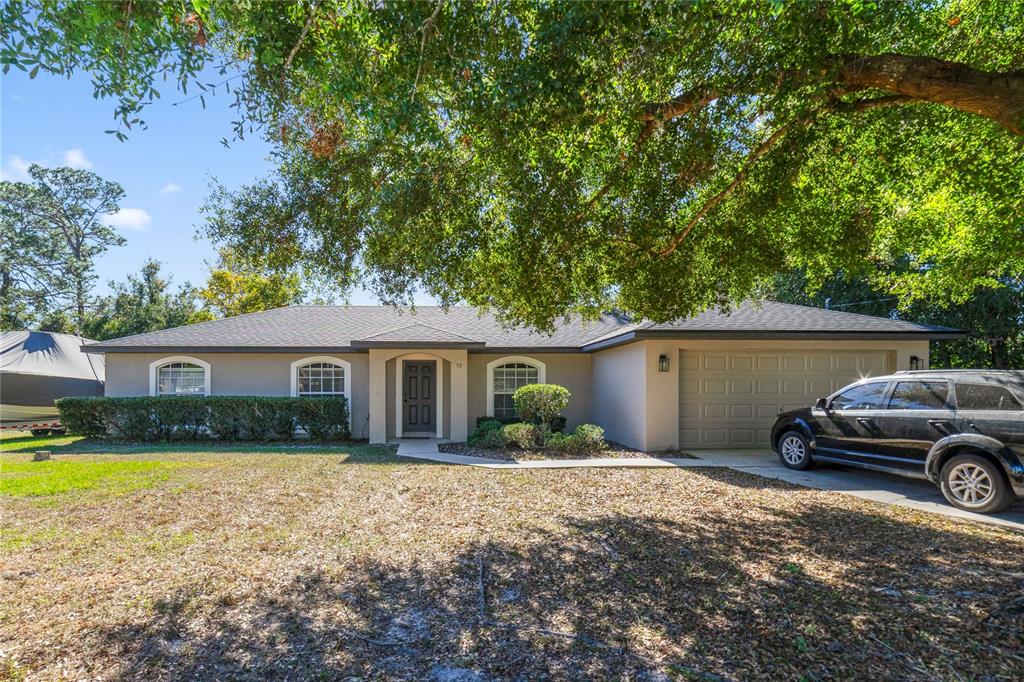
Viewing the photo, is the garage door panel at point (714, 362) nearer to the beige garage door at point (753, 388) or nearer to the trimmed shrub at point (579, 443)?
the beige garage door at point (753, 388)

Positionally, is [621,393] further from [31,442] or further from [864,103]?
[31,442]

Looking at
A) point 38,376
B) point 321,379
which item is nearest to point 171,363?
point 321,379

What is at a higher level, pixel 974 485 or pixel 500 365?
pixel 500 365

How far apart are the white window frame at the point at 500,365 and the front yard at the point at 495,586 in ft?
23.6

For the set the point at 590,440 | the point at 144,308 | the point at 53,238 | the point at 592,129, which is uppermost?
the point at 53,238

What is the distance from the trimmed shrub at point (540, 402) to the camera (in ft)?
42.3

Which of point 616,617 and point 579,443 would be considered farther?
point 579,443

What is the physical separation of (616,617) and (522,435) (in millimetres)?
8381

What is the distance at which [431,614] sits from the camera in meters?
3.99

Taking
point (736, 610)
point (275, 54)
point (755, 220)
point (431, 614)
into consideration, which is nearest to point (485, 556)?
point (431, 614)

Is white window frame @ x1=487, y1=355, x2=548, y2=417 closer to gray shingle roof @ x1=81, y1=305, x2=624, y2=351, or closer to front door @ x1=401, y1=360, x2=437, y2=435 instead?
gray shingle roof @ x1=81, y1=305, x2=624, y2=351

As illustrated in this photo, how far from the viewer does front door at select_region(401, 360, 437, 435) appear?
592 inches

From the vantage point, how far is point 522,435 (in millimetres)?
12289

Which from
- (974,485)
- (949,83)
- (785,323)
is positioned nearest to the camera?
(949,83)
